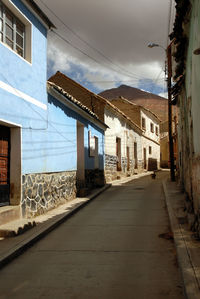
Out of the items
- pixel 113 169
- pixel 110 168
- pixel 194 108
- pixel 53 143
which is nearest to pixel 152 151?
pixel 113 169

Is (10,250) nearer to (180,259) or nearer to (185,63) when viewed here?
(180,259)

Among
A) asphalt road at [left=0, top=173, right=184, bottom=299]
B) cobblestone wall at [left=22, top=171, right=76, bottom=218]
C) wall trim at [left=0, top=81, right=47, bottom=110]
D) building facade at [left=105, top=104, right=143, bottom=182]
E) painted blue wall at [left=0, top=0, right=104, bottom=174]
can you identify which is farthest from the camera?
building facade at [left=105, top=104, right=143, bottom=182]

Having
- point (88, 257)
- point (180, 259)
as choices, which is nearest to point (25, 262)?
point (88, 257)

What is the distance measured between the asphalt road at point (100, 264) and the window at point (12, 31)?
4639 mm

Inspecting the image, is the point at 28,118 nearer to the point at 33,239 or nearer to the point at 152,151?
the point at 33,239

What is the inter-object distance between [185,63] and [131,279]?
19.9 feet

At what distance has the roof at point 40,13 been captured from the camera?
726 centimetres

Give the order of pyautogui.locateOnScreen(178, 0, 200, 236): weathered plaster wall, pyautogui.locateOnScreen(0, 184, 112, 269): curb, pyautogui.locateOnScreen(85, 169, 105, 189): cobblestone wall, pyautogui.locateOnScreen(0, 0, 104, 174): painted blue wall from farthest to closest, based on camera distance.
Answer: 1. pyautogui.locateOnScreen(85, 169, 105, 189): cobblestone wall
2. pyautogui.locateOnScreen(0, 0, 104, 174): painted blue wall
3. pyautogui.locateOnScreen(178, 0, 200, 236): weathered plaster wall
4. pyautogui.locateOnScreen(0, 184, 112, 269): curb

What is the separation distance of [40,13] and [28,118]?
3000 millimetres

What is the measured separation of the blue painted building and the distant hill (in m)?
50.5

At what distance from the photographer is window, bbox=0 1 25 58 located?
21.4 feet

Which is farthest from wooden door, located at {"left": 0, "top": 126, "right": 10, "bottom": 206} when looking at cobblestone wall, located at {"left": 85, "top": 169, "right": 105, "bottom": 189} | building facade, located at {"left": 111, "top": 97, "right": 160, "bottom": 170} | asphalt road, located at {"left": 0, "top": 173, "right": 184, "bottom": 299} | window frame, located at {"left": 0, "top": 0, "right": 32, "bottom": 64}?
building facade, located at {"left": 111, "top": 97, "right": 160, "bottom": 170}

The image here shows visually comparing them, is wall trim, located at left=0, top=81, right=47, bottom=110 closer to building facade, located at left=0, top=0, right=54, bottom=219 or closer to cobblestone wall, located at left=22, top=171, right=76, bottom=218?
building facade, located at left=0, top=0, right=54, bottom=219

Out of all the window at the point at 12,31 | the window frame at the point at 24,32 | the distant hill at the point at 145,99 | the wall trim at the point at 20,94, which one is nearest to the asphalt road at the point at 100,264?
the wall trim at the point at 20,94
